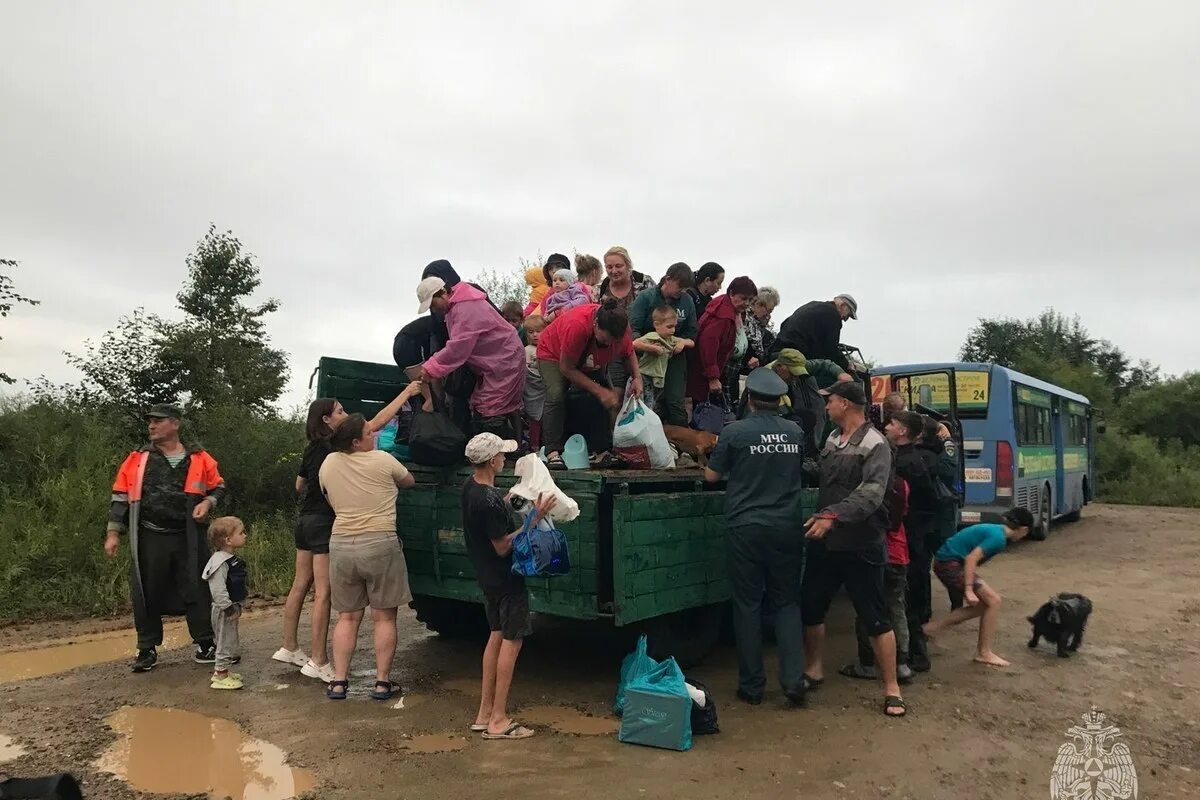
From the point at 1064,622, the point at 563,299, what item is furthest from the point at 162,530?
the point at 1064,622

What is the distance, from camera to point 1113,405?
3155 cm

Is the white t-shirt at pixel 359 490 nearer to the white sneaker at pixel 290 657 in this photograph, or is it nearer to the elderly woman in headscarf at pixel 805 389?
the white sneaker at pixel 290 657

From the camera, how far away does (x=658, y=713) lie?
4098mm

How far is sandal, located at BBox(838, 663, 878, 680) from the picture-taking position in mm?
5426

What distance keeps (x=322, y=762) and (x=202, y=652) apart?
92.4 inches

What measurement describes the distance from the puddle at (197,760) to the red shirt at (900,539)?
3.49 metres

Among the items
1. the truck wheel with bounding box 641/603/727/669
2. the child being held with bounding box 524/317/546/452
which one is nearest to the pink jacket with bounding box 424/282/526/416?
the child being held with bounding box 524/317/546/452

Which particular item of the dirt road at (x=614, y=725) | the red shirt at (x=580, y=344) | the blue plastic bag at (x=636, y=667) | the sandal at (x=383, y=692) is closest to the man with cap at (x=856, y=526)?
the dirt road at (x=614, y=725)

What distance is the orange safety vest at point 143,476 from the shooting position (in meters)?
5.62

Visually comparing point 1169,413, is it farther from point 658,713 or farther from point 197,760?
point 197,760

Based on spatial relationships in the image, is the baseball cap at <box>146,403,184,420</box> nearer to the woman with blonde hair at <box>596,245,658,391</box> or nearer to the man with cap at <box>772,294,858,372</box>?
the woman with blonde hair at <box>596,245,658,391</box>

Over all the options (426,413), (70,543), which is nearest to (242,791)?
(426,413)

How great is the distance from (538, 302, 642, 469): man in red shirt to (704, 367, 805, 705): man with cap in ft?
3.04

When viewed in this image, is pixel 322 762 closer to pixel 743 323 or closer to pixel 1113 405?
pixel 743 323
